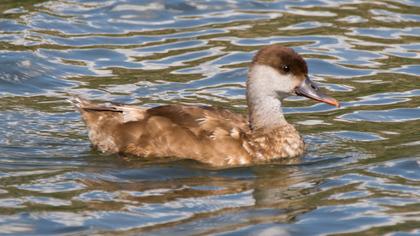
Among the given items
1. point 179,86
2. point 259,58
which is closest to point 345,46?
point 179,86

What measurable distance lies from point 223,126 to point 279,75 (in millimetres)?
676

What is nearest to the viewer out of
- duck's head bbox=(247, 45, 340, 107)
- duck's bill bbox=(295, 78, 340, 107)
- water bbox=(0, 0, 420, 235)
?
water bbox=(0, 0, 420, 235)

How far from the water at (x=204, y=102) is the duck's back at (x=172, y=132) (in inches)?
6.6

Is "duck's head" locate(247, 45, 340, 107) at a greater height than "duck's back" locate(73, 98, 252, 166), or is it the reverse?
"duck's head" locate(247, 45, 340, 107)

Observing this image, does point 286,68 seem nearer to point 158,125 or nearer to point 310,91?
point 310,91

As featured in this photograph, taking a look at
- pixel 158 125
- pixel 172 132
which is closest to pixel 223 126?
pixel 172 132

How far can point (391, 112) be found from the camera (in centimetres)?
1222

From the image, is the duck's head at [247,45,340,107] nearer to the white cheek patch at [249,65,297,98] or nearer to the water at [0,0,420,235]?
the white cheek patch at [249,65,297,98]

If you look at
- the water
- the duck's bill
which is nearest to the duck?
the duck's bill

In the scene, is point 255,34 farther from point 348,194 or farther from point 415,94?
point 348,194

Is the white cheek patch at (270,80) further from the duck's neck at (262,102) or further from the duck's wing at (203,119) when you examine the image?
the duck's wing at (203,119)

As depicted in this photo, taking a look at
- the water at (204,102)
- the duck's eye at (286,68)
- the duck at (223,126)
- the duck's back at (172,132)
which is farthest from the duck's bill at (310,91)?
the duck's back at (172,132)

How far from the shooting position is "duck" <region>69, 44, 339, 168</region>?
34.8 feet

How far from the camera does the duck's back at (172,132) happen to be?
34.7ft
